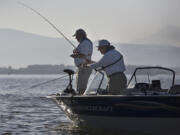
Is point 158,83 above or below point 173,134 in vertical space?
above

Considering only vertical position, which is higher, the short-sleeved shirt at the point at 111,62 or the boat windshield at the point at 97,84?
the short-sleeved shirt at the point at 111,62

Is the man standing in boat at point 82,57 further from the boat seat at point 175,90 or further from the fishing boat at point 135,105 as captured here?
the boat seat at point 175,90

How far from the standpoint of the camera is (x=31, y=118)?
19.1 meters

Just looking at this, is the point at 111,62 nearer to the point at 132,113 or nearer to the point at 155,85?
the point at 155,85

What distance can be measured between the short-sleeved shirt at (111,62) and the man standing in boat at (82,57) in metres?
1.09

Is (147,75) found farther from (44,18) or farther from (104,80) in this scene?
(44,18)

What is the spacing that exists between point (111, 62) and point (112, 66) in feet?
0.39

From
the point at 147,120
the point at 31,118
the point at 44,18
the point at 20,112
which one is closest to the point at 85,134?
the point at 147,120

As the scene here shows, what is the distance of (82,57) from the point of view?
14.5 meters

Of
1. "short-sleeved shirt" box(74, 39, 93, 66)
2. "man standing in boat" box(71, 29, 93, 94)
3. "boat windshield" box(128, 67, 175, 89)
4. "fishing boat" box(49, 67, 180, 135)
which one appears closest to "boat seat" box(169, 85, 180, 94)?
"fishing boat" box(49, 67, 180, 135)

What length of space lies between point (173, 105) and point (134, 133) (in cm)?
128

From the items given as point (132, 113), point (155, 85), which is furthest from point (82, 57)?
point (132, 113)

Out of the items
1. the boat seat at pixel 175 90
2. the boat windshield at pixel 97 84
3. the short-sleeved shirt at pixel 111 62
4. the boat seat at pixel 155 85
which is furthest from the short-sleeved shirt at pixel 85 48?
the boat seat at pixel 175 90

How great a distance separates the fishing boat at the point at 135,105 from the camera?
12375 millimetres
